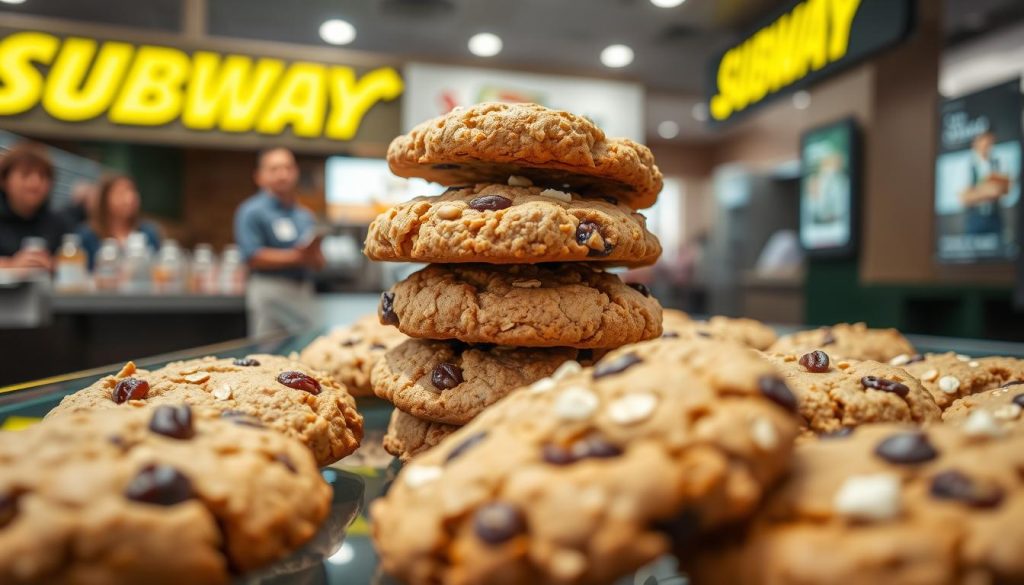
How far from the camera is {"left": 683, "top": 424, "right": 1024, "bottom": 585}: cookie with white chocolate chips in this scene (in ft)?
2.18

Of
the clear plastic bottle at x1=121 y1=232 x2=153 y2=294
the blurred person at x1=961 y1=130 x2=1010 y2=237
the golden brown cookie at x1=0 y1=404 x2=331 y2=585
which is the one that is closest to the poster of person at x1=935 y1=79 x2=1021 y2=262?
the blurred person at x1=961 y1=130 x2=1010 y2=237

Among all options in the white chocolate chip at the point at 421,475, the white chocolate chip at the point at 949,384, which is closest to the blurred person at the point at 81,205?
the white chocolate chip at the point at 421,475

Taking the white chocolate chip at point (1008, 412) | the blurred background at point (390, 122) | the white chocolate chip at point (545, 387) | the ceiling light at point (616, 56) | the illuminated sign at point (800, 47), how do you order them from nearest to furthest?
the white chocolate chip at point (545, 387), the white chocolate chip at point (1008, 412), the illuminated sign at point (800, 47), the blurred background at point (390, 122), the ceiling light at point (616, 56)

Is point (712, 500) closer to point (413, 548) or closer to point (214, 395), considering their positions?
point (413, 548)

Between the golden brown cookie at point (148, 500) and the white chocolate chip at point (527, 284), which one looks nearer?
the golden brown cookie at point (148, 500)

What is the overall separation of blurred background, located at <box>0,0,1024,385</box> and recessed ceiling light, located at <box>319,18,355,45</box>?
32 millimetres

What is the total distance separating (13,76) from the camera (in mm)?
5254

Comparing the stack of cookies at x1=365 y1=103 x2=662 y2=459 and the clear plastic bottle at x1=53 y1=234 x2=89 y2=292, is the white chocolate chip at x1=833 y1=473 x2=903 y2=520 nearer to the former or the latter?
the stack of cookies at x1=365 y1=103 x2=662 y2=459

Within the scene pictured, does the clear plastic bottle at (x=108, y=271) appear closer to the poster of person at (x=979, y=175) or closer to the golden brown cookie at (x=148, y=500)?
the golden brown cookie at (x=148, y=500)

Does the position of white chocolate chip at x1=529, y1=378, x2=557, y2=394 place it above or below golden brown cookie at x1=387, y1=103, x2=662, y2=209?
below

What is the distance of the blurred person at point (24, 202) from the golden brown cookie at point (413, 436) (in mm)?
3924

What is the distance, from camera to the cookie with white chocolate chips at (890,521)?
2.18ft

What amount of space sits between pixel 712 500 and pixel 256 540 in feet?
1.79

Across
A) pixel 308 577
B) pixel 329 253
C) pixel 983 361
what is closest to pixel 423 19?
pixel 329 253
